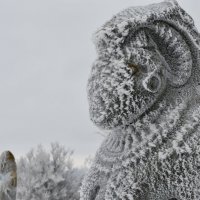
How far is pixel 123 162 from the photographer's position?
11.3ft

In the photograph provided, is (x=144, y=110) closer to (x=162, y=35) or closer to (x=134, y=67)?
(x=134, y=67)

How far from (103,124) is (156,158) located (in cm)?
39

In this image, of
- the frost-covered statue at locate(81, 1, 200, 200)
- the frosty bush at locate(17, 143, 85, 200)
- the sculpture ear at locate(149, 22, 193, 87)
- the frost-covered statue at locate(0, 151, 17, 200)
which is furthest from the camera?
the frosty bush at locate(17, 143, 85, 200)

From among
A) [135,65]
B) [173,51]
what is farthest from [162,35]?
[135,65]

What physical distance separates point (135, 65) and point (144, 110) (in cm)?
29

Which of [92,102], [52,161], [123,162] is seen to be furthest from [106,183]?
[52,161]

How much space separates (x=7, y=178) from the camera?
4965mm

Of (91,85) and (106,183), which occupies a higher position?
(91,85)

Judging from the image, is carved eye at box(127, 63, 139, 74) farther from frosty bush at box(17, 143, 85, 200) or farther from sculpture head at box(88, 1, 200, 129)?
frosty bush at box(17, 143, 85, 200)

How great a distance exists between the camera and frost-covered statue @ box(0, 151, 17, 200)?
4.94 meters

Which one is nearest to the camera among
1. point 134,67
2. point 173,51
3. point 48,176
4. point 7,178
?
point 134,67

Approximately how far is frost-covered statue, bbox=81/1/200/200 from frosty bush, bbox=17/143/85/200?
1205cm

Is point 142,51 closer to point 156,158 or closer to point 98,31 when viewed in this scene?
point 98,31

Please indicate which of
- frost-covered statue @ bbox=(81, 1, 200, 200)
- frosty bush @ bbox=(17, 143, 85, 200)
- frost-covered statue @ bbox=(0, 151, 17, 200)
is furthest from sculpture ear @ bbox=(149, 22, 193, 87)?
frosty bush @ bbox=(17, 143, 85, 200)
